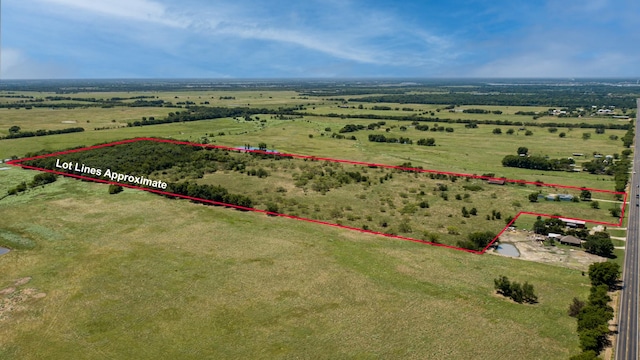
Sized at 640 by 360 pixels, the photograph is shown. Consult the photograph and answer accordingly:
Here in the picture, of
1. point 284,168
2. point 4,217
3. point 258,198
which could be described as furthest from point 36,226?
point 284,168

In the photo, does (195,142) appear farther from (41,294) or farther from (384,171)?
(41,294)

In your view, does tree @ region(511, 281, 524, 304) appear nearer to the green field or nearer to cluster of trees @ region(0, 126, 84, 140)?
the green field

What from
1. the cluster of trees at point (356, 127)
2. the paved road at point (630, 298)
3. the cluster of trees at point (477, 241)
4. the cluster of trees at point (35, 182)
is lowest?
the paved road at point (630, 298)

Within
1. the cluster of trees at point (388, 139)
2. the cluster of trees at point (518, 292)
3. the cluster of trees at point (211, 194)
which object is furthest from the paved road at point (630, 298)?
the cluster of trees at point (388, 139)

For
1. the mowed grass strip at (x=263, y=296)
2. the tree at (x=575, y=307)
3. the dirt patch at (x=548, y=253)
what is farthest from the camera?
the dirt patch at (x=548, y=253)

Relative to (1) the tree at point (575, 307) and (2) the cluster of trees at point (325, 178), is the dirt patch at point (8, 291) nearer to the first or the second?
(2) the cluster of trees at point (325, 178)

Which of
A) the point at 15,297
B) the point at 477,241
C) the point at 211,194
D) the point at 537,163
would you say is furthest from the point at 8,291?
the point at 537,163
